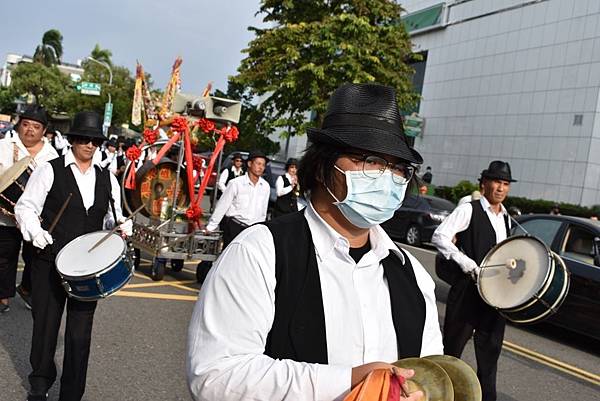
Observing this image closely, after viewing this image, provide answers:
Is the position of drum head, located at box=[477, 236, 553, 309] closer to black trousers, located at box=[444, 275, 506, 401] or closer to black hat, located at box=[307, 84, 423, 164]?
black trousers, located at box=[444, 275, 506, 401]

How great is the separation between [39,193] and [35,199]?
0.15ft

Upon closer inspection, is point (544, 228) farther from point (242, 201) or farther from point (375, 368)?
point (375, 368)

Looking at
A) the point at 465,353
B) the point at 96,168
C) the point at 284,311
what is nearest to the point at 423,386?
the point at 284,311

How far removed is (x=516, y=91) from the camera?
31.6 metres

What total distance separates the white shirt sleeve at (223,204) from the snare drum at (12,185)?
2992 mm

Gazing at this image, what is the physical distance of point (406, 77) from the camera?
27891mm

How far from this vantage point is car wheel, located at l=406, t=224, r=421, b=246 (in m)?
17.8

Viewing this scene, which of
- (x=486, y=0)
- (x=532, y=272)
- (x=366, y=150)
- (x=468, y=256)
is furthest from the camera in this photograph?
(x=486, y=0)

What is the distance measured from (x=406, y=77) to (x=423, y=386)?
2714cm

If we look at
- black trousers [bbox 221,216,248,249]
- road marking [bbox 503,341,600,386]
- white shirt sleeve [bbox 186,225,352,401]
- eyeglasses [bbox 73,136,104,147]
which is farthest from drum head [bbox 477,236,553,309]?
black trousers [bbox 221,216,248,249]

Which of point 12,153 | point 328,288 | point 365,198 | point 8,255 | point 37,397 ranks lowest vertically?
point 37,397

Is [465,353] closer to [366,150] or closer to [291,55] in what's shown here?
[366,150]

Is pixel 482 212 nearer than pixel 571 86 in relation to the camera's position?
Yes

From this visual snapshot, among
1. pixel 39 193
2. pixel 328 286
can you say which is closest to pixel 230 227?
pixel 39 193
